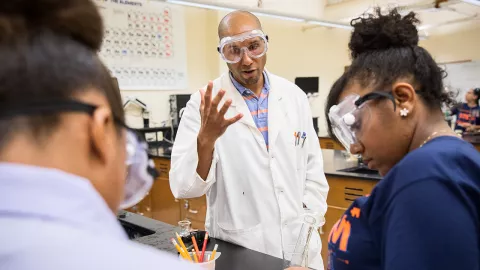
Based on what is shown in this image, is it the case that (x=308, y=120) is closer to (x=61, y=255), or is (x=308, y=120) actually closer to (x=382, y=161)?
(x=382, y=161)

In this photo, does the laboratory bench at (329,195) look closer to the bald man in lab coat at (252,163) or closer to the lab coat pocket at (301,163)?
the bald man in lab coat at (252,163)

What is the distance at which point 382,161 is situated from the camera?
3.36 feet

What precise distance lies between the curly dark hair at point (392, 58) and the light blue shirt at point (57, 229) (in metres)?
0.75

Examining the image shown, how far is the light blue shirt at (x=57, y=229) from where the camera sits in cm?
40

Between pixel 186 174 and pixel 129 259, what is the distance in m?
1.21

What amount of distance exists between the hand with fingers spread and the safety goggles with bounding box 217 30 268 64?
1.39 feet

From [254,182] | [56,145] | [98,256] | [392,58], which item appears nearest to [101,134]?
[56,145]

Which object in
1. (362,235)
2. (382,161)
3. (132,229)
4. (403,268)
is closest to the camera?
(403,268)

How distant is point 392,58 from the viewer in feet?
3.23

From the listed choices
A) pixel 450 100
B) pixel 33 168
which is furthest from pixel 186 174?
pixel 33 168

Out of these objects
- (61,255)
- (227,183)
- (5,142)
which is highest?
(5,142)

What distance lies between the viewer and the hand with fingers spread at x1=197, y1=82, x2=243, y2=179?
1.40 meters

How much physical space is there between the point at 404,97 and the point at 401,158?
0.55ft

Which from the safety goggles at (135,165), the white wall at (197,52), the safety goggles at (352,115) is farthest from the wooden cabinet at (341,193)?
the white wall at (197,52)
